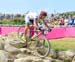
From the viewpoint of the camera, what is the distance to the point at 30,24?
42.0 ft

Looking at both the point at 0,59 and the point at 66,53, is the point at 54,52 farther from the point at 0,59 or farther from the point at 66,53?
the point at 0,59

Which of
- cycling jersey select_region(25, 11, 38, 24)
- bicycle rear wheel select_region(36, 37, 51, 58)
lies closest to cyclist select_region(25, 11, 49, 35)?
cycling jersey select_region(25, 11, 38, 24)

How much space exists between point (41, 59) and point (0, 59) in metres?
1.47

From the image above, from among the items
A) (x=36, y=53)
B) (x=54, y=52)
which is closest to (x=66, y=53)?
(x=54, y=52)

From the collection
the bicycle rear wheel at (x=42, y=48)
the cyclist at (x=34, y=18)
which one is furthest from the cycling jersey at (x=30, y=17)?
the bicycle rear wheel at (x=42, y=48)

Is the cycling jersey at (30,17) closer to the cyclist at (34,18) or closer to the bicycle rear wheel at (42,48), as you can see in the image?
the cyclist at (34,18)

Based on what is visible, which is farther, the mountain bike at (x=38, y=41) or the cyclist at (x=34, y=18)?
the mountain bike at (x=38, y=41)

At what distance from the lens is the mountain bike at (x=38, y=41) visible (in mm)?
12742

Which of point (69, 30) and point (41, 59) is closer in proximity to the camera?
point (41, 59)

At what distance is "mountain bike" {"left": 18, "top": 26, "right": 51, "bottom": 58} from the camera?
502 inches

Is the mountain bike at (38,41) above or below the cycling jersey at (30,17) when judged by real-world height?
below

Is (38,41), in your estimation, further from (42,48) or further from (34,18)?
(34,18)

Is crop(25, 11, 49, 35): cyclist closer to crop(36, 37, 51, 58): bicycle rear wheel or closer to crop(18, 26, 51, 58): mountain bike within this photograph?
crop(18, 26, 51, 58): mountain bike

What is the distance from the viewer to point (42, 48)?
527 inches
